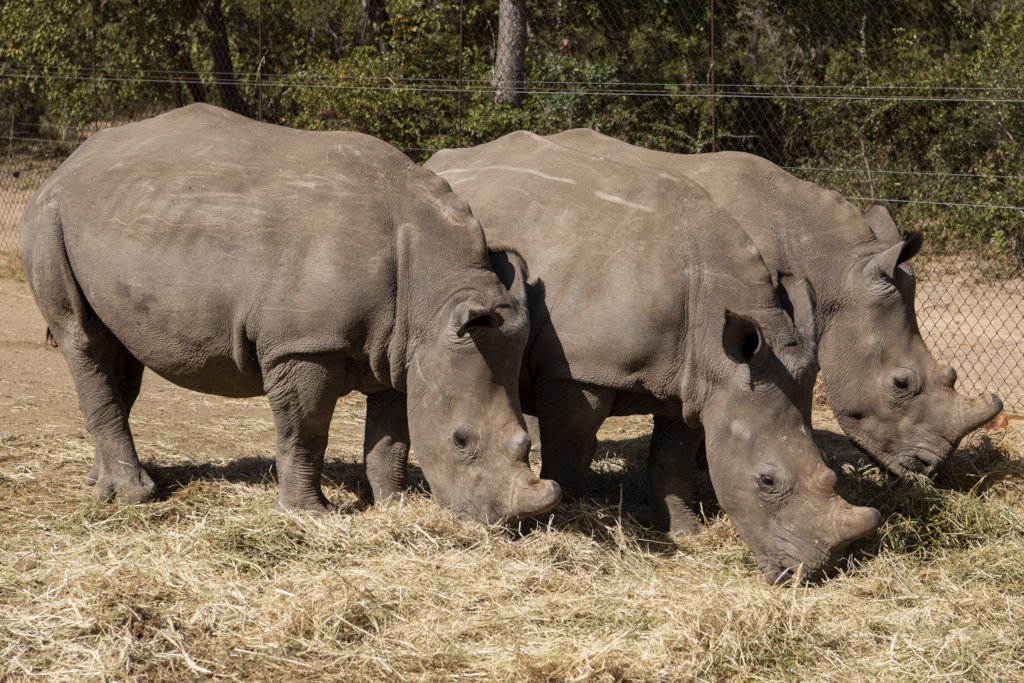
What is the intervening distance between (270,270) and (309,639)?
196 cm

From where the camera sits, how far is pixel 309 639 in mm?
4930

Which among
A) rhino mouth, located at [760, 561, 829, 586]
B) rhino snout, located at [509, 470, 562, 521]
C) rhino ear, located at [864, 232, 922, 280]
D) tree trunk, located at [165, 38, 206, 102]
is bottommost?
tree trunk, located at [165, 38, 206, 102]

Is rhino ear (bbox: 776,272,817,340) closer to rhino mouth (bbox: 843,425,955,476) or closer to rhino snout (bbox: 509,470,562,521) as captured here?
rhino mouth (bbox: 843,425,955,476)

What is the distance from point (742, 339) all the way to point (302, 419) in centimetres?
233

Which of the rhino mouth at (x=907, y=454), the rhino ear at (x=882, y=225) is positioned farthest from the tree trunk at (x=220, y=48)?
the rhino mouth at (x=907, y=454)

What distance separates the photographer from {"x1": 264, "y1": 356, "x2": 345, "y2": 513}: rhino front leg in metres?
6.05

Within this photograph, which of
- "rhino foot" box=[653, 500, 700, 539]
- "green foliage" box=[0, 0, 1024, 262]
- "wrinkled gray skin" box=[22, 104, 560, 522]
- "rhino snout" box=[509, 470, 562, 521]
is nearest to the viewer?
"rhino snout" box=[509, 470, 562, 521]

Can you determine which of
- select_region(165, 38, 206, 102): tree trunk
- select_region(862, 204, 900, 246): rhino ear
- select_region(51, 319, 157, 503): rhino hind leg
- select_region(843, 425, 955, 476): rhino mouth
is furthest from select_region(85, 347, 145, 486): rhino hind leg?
select_region(165, 38, 206, 102): tree trunk

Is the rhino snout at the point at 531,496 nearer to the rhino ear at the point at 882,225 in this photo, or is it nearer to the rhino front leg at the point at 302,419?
the rhino front leg at the point at 302,419

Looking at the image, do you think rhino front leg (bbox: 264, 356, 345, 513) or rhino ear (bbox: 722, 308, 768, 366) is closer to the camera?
rhino ear (bbox: 722, 308, 768, 366)

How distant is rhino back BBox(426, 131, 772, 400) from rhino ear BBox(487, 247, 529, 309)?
0.63ft

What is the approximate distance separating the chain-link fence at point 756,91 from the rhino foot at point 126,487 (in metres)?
6.39

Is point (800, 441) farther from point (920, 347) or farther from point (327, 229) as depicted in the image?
point (327, 229)

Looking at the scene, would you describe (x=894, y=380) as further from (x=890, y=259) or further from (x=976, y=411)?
(x=890, y=259)
